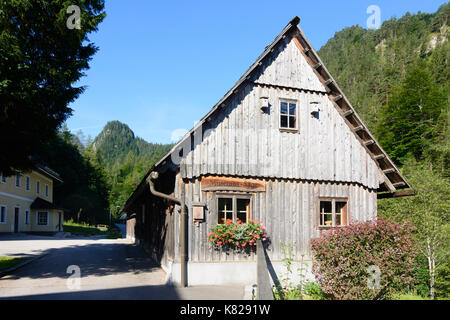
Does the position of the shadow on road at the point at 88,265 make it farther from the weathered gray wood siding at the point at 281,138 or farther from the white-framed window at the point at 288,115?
the white-framed window at the point at 288,115

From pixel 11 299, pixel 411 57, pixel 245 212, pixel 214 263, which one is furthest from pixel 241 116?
pixel 411 57

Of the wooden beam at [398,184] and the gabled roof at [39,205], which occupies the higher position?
the wooden beam at [398,184]

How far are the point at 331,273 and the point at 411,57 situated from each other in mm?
80642

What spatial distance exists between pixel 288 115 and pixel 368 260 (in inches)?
207

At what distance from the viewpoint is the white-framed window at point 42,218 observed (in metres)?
39.6

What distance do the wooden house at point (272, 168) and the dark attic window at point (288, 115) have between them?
34 millimetres

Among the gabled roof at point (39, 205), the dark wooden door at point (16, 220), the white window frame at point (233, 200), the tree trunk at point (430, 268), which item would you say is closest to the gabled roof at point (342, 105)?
the white window frame at point (233, 200)

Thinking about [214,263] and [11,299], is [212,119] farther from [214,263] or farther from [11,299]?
[11,299]

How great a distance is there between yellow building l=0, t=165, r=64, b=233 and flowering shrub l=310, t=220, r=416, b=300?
28864 mm

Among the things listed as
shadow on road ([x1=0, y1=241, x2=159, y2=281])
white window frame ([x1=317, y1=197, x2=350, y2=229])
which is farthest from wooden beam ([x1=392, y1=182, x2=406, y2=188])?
shadow on road ([x1=0, y1=241, x2=159, y2=281])

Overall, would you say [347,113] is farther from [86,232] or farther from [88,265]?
[86,232]

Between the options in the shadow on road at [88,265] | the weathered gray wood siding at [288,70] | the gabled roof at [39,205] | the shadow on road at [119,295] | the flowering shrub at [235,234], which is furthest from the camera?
the gabled roof at [39,205]

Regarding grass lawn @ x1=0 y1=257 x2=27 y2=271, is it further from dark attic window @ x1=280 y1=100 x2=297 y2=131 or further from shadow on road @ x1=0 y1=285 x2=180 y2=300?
dark attic window @ x1=280 y1=100 x2=297 y2=131
